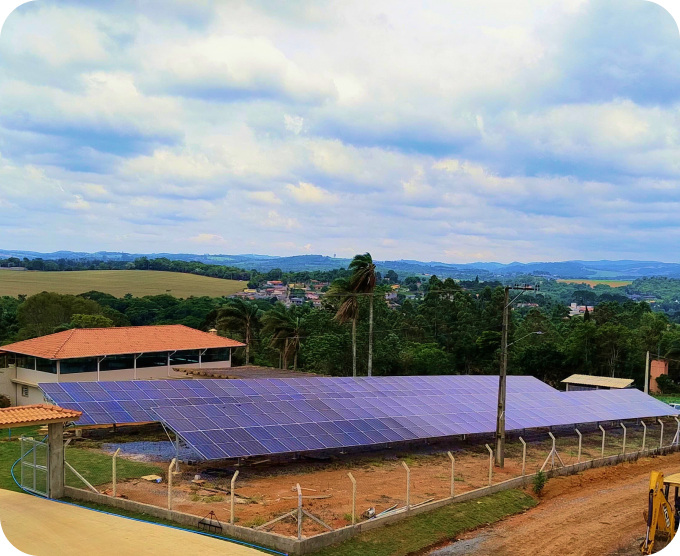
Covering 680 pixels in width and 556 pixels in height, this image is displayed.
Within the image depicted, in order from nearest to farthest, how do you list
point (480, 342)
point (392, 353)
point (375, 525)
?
point (375, 525), point (392, 353), point (480, 342)

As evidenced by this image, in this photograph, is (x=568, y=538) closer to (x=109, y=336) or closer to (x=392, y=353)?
(x=109, y=336)

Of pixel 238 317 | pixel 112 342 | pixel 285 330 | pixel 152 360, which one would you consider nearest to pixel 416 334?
pixel 238 317

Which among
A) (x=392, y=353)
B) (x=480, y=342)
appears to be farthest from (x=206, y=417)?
(x=480, y=342)

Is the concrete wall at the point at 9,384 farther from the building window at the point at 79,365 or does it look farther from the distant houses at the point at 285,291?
the distant houses at the point at 285,291

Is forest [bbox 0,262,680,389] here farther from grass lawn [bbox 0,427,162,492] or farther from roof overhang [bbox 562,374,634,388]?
grass lawn [bbox 0,427,162,492]

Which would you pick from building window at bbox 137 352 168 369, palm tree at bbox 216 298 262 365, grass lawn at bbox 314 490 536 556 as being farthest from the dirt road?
palm tree at bbox 216 298 262 365

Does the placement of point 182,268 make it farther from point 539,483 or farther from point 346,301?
point 539,483

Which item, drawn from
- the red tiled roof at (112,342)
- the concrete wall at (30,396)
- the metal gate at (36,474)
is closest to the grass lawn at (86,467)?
the metal gate at (36,474)

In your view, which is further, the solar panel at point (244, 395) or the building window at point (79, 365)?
the building window at point (79, 365)
